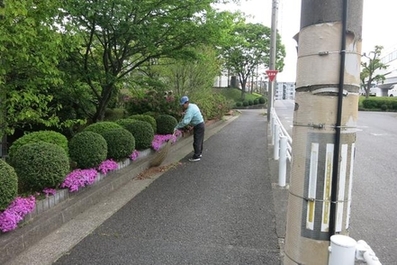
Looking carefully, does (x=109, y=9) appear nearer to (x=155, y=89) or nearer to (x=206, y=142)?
(x=155, y=89)

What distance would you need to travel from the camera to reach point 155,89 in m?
10.8

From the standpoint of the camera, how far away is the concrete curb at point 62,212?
328 cm

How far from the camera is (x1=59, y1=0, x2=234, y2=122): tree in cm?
600

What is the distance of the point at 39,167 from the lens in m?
4.06

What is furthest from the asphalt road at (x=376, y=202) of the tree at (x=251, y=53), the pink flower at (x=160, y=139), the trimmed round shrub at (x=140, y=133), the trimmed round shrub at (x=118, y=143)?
the tree at (x=251, y=53)

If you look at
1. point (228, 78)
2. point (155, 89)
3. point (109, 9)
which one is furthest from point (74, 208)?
point (228, 78)

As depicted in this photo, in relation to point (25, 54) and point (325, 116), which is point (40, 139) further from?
point (325, 116)

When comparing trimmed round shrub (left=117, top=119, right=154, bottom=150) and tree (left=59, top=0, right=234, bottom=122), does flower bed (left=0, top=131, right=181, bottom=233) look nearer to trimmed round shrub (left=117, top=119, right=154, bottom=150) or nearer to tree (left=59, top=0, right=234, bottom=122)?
trimmed round shrub (left=117, top=119, right=154, bottom=150)

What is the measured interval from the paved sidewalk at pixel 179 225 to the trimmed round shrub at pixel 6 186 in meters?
0.58

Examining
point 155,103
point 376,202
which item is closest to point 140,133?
point 155,103

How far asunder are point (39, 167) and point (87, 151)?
1.10 metres

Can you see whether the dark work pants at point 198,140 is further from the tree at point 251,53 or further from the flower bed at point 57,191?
the tree at point 251,53

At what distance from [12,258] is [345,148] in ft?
10.6

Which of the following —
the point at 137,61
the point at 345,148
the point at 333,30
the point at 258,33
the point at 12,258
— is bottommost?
the point at 12,258
